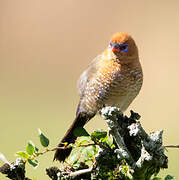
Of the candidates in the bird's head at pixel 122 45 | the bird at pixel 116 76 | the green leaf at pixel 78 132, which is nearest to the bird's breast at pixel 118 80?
the bird at pixel 116 76

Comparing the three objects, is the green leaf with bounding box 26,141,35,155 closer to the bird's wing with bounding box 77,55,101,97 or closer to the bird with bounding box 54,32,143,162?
A: the bird with bounding box 54,32,143,162

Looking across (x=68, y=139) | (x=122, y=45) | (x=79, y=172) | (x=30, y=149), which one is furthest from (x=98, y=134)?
(x=122, y=45)

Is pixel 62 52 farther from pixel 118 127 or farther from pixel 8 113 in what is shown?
pixel 118 127

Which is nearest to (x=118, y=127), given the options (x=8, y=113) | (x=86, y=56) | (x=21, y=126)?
(x=21, y=126)

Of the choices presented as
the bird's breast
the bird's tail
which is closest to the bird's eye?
the bird's breast

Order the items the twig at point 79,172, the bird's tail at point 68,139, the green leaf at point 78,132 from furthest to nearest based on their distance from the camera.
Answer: the bird's tail at point 68,139
the green leaf at point 78,132
the twig at point 79,172

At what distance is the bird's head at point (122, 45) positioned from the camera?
4218 mm

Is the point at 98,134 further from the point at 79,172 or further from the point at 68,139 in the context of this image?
the point at 68,139

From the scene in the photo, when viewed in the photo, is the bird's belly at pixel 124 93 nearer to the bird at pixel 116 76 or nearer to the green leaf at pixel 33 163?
the bird at pixel 116 76

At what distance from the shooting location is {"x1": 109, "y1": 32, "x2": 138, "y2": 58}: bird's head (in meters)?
4.22

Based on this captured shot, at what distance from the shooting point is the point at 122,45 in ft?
14.0

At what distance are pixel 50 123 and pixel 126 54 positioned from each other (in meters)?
4.76

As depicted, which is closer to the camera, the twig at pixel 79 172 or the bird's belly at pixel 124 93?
the twig at pixel 79 172

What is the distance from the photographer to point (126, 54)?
Result: 434 cm
